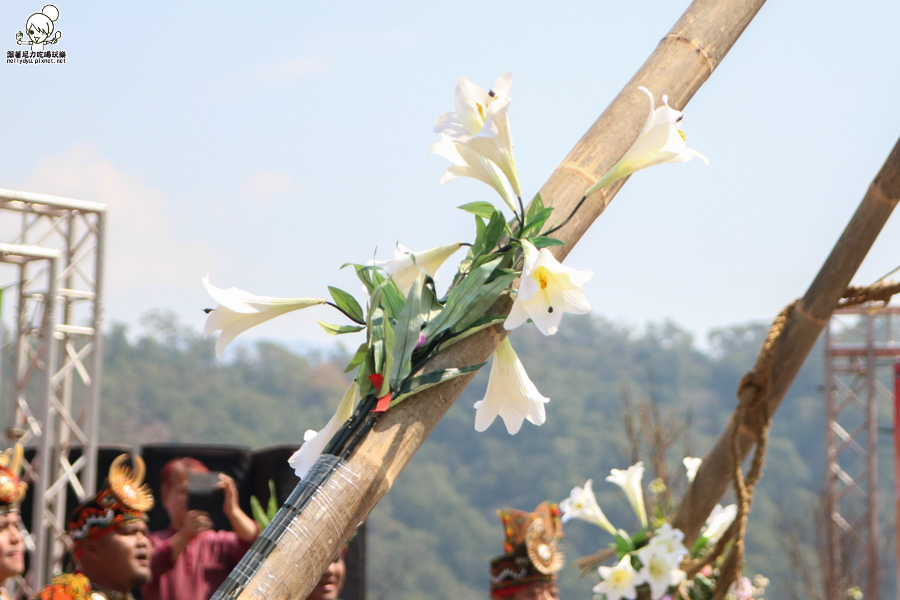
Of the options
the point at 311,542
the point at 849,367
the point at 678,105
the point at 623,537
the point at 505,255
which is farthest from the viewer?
the point at 849,367

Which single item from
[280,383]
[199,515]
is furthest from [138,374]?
[199,515]

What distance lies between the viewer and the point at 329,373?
4316 centimetres

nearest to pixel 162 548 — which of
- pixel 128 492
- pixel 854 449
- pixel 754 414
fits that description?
pixel 128 492

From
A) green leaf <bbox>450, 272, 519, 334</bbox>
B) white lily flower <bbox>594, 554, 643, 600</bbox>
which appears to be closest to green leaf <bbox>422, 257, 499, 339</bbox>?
green leaf <bbox>450, 272, 519, 334</bbox>

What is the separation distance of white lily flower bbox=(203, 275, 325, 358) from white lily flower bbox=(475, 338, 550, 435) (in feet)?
0.58

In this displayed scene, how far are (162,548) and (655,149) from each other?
3870 millimetres

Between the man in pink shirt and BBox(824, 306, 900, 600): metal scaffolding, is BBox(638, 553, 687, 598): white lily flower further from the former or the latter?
BBox(824, 306, 900, 600): metal scaffolding

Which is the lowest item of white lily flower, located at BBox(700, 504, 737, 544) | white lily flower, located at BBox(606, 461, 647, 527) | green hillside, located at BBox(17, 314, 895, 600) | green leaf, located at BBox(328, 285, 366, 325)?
green hillside, located at BBox(17, 314, 895, 600)

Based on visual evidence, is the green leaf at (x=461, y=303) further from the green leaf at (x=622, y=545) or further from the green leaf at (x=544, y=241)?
the green leaf at (x=622, y=545)

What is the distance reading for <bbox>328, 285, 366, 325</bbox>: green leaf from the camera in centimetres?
94

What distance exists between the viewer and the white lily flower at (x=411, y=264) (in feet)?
3.17

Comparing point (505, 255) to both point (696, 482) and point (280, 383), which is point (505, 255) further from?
point (280, 383)

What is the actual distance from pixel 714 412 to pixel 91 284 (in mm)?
38436

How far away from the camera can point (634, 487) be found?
2.55 m
